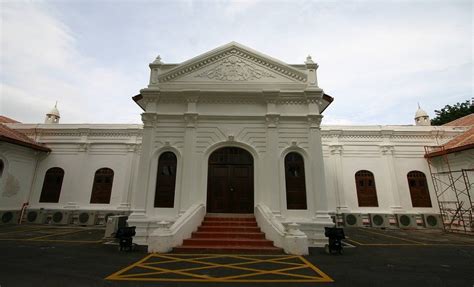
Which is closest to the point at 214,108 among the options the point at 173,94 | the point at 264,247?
Answer: the point at 173,94

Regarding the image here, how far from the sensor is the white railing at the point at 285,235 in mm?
7570

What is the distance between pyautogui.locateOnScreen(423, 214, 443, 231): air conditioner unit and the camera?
50.6ft

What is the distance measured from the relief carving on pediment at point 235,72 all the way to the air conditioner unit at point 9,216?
1575 centimetres

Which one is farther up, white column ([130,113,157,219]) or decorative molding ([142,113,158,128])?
decorative molding ([142,113,158,128])

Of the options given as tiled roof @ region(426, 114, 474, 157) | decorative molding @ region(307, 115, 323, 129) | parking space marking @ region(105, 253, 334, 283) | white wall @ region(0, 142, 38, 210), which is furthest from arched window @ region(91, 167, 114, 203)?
tiled roof @ region(426, 114, 474, 157)

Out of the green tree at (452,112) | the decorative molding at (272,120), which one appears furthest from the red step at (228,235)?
the green tree at (452,112)

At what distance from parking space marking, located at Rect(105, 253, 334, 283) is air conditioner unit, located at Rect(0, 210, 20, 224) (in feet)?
→ 49.5

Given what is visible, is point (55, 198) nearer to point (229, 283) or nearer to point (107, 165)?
point (107, 165)

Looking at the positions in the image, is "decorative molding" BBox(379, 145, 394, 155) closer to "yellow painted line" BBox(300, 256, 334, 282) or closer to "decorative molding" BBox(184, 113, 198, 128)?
"yellow painted line" BBox(300, 256, 334, 282)

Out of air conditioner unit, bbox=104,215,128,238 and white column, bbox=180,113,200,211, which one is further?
air conditioner unit, bbox=104,215,128,238

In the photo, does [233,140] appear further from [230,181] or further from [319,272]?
[319,272]

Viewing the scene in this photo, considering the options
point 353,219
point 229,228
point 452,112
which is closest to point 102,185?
point 229,228

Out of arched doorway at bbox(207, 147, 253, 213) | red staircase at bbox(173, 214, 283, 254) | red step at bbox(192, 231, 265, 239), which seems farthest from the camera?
arched doorway at bbox(207, 147, 253, 213)

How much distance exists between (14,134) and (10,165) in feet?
7.54
